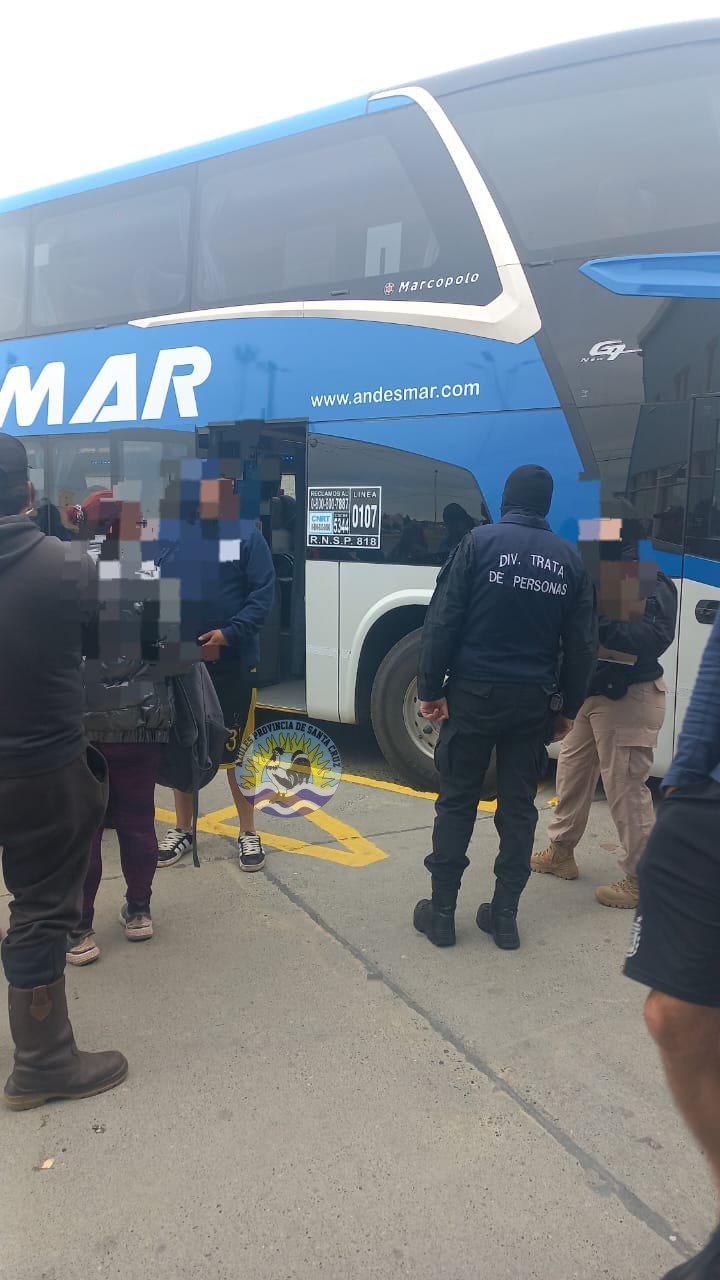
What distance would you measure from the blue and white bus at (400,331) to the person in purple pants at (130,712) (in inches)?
33.8

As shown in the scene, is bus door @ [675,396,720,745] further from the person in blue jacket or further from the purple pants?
the purple pants

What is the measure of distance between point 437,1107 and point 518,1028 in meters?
0.51

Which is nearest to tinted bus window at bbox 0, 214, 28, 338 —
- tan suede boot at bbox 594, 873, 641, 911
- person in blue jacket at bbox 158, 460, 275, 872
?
person in blue jacket at bbox 158, 460, 275, 872

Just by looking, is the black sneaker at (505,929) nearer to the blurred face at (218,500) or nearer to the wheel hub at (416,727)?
the blurred face at (218,500)

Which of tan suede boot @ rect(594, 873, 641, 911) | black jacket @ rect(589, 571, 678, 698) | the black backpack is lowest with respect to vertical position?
tan suede boot @ rect(594, 873, 641, 911)

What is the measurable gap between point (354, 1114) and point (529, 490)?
2.20 m

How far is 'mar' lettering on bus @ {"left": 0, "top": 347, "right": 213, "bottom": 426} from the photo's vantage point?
5918 millimetres

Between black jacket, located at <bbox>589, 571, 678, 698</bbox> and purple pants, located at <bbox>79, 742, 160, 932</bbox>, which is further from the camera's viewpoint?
black jacket, located at <bbox>589, 571, 678, 698</bbox>

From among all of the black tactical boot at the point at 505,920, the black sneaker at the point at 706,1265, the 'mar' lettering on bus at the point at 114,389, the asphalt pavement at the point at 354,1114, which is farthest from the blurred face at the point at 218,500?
the black sneaker at the point at 706,1265

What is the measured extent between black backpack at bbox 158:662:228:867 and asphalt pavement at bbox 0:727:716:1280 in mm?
637

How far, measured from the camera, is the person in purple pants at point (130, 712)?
2.71 meters

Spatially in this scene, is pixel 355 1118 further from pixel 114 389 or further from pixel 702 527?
pixel 114 389

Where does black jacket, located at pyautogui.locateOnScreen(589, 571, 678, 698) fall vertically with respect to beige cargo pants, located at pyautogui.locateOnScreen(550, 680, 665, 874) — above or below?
above

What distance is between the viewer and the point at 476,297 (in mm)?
4863
